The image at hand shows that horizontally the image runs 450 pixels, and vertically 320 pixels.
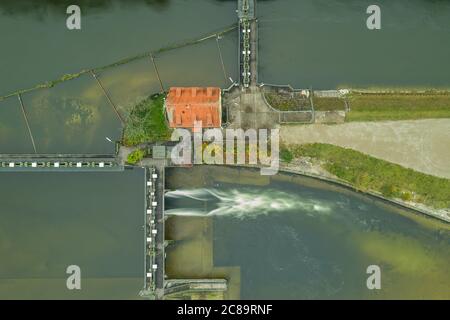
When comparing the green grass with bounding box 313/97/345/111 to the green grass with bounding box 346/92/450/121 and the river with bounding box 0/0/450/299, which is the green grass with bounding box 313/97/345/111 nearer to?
the green grass with bounding box 346/92/450/121

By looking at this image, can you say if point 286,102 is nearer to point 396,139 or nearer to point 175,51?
point 396,139

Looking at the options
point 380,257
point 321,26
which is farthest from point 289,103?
point 380,257

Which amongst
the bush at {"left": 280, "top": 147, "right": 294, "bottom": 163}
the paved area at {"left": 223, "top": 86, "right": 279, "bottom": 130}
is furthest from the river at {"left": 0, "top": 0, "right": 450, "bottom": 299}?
the paved area at {"left": 223, "top": 86, "right": 279, "bottom": 130}

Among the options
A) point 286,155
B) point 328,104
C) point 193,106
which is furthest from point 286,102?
point 193,106

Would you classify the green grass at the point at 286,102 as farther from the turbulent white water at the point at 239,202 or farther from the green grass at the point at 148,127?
the green grass at the point at 148,127

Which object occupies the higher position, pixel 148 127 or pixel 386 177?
pixel 148 127
